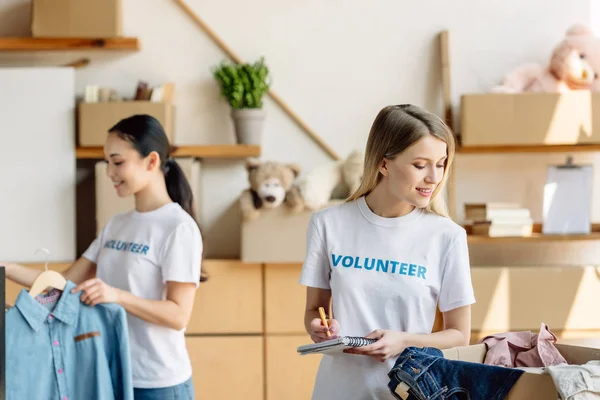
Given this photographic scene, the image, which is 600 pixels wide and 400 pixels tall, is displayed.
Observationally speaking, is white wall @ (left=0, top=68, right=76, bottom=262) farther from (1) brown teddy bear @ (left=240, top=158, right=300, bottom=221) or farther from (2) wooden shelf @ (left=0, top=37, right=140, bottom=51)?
(1) brown teddy bear @ (left=240, top=158, right=300, bottom=221)

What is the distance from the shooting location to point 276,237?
11.7 feet

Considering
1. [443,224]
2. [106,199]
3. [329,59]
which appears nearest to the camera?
[443,224]

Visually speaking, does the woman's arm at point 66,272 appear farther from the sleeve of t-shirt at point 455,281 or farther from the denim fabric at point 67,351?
the sleeve of t-shirt at point 455,281

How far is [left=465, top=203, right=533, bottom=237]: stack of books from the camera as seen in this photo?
3.72 metres

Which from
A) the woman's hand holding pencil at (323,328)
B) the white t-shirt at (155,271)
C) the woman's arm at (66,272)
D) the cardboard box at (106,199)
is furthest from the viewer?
the cardboard box at (106,199)

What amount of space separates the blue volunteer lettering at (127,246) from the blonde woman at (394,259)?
0.61 metres

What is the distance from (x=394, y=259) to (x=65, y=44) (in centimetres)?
253

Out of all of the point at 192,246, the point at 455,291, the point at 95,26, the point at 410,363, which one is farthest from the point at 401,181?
the point at 95,26

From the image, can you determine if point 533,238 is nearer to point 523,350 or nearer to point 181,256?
point 181,256

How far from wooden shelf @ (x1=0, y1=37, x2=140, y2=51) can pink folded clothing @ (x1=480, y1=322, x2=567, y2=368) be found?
259 centimetres

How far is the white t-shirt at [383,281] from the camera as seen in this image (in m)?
1.69

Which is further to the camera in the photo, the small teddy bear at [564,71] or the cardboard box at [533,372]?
the small teddy bear at [564,71]

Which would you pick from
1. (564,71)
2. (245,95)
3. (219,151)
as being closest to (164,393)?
(219,151)

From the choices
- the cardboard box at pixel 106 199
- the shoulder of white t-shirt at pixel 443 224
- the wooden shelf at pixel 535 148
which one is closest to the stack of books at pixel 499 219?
the wooden shelf at pixel 535 148
